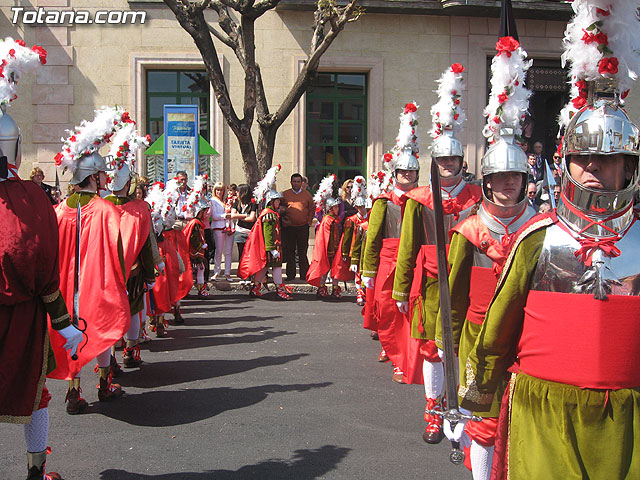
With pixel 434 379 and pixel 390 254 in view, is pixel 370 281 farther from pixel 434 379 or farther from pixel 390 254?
pixel 434 379

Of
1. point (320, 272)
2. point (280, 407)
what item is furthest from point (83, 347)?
point (320, 272)

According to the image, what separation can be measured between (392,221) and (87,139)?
311 centimetres

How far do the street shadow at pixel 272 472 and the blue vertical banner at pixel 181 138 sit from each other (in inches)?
382

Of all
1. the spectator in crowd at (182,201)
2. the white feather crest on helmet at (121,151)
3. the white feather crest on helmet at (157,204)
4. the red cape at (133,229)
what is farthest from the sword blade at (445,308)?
the spectator in crowd at (182,201)

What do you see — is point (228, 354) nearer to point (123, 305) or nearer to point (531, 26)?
point (123, 305)

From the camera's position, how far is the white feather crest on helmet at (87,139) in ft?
19.4

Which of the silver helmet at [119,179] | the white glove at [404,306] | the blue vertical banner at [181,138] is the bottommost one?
the white glove at [404,306]

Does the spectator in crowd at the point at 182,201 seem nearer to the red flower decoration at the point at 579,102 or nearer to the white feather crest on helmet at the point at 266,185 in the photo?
the white feather crest on helmet at the point at 266,185

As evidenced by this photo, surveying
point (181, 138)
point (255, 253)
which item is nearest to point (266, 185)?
point (255, 253)

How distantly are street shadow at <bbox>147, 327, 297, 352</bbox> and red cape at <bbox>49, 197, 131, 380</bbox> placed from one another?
2.79m

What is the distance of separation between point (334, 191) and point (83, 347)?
28.0 ft

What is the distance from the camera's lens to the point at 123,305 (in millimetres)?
5789

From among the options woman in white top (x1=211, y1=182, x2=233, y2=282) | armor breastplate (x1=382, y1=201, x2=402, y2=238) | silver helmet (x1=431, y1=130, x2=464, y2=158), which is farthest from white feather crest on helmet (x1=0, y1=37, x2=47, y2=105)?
woman in white top (x1=211, y1=182, x2=233, y2=282)

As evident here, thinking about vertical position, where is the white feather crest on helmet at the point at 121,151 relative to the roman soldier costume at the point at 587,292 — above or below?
above
